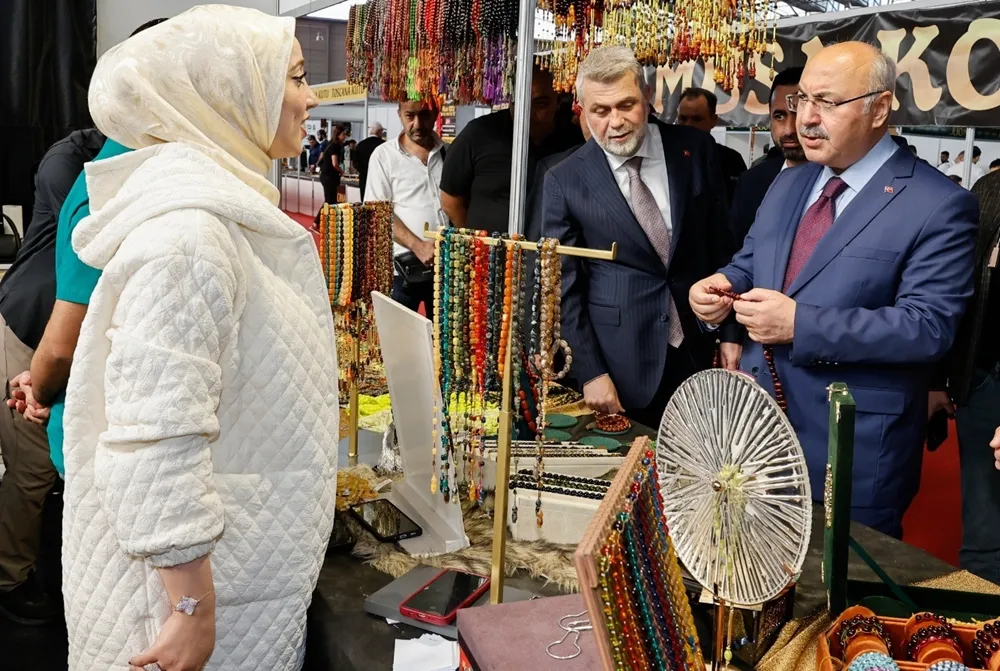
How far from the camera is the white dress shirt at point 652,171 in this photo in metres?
2.56

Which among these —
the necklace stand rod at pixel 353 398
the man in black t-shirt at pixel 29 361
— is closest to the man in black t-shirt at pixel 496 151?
the necklace stand rod at pixel 353 398

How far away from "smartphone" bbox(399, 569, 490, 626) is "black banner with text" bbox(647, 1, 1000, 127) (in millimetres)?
3798

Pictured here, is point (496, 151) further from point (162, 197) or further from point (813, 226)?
point (162, 197)

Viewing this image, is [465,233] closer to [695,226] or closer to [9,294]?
[695,226]

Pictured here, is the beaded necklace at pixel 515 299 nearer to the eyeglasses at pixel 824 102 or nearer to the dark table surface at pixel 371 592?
the dark table surface at pixel 371 592

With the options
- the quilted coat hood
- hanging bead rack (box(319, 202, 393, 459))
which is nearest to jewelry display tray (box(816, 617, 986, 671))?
the quilted coat hood

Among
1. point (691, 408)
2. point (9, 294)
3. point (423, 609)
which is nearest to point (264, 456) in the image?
point (423, 609)

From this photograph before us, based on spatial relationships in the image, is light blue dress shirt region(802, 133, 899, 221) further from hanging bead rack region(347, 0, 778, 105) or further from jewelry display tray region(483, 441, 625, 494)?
hanging bead rack region(347, 0, 778, 105)

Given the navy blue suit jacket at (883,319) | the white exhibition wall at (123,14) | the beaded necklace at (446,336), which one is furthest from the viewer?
the white exhibition wall at (123,14)

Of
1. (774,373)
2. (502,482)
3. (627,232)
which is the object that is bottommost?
(502,482)

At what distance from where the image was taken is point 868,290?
73.1 inches

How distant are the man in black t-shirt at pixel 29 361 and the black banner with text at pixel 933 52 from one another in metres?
3.50

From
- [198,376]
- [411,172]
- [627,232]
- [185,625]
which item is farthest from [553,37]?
[185,625]

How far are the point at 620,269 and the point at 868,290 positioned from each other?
80 cm
